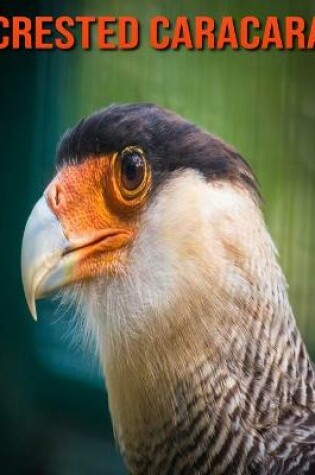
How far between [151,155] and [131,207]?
0.30 ft

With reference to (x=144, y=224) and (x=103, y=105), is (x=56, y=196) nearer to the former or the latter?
(x=144, y=224)

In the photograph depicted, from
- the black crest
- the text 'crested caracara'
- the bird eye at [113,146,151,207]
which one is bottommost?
the text 'crested caracara'

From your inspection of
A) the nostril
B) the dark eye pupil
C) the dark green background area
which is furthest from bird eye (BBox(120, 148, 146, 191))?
the dark green background area

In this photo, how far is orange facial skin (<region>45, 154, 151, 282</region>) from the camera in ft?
3.55

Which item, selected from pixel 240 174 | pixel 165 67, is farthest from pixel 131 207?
pixel 165 67

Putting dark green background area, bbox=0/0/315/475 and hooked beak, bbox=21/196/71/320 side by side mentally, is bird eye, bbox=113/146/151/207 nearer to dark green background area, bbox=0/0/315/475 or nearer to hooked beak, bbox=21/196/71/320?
hooked beak, bbox=21/196/71/320

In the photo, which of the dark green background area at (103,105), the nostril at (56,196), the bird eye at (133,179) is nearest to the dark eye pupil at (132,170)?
the bird eye at (133,179)

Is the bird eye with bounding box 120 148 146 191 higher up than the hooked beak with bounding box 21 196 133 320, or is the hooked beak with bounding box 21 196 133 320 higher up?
the bird eye with bounding box 120 148 146 191

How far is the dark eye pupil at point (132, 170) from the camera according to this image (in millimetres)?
1092

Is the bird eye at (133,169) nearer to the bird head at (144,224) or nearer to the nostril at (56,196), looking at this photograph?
the bird head at (144,224)

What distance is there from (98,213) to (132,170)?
0.29 ft

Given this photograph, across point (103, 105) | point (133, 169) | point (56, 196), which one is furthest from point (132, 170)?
point (103, 105)

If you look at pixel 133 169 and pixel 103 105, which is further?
pixel 103 105

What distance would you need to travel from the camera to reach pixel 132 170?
3.59 ft
